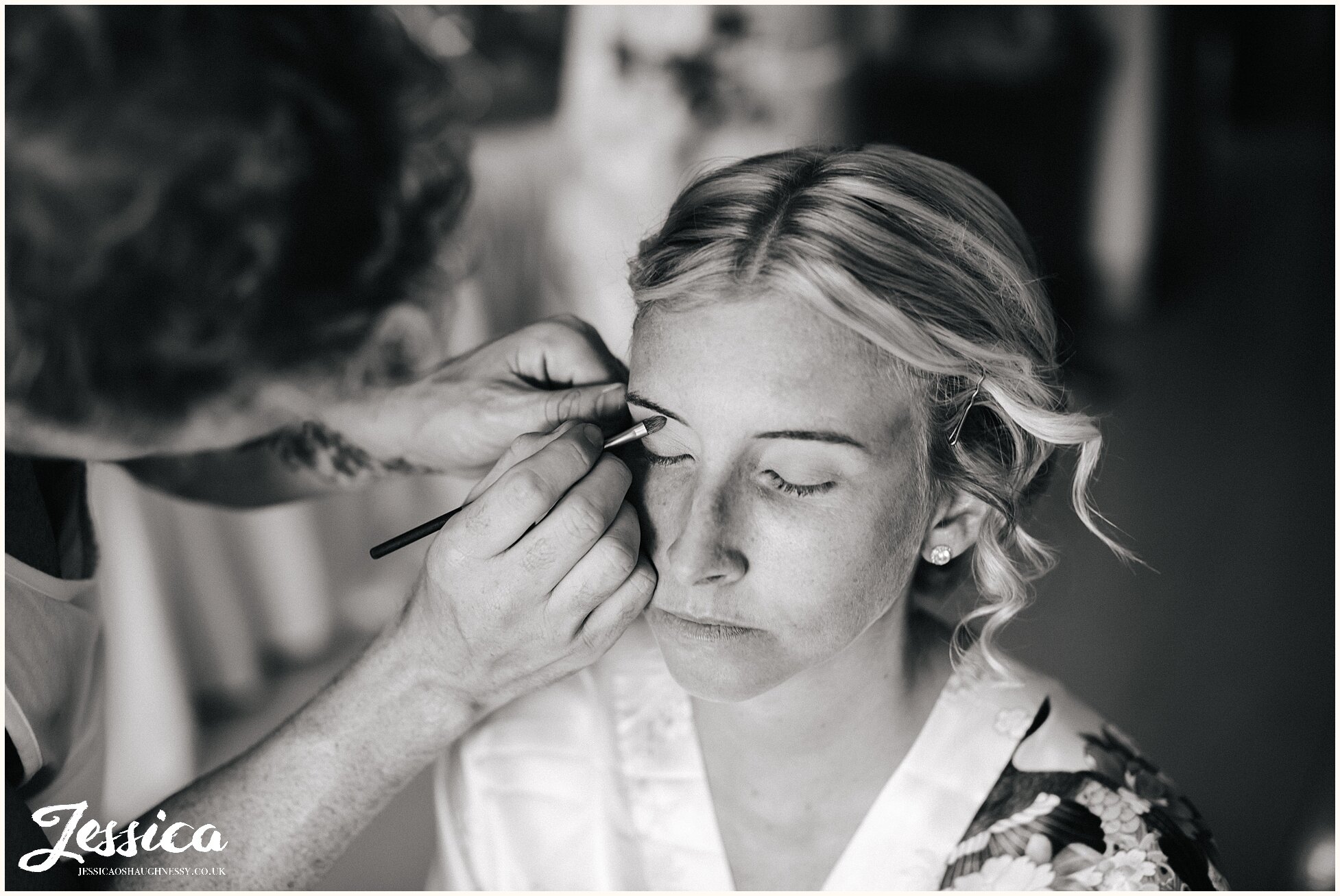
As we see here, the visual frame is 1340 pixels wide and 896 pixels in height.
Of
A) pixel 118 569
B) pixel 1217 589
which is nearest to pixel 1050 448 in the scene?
pixel 118 569

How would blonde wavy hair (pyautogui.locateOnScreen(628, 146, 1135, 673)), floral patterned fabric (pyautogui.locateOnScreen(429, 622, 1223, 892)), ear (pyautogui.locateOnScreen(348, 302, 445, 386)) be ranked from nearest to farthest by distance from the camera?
Result: blonde wavy hair (pyautogui.locateOnScreen(628, 146, 1135, 673)) → floral patterned fabric (pyautogui.locateOnScreen(429, 622, 1223, 892)) → ear (pyautogui.locateOnScreen(348, 302, 445, 386))

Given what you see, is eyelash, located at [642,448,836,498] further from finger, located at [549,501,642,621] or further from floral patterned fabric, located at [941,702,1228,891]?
floral patterned fabric, located at [941,702,1228,891]

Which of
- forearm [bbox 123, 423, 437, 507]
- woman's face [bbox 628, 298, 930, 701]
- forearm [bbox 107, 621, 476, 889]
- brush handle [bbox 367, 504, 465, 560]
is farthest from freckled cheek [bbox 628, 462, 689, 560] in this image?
forearm [bbox 123, 423, 437, 507]

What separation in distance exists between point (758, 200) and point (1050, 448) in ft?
1.82

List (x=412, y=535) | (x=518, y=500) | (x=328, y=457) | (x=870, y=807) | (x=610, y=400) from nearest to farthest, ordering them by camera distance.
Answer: (x=518, y=500) → (x=412, y=535) → (x=610, y=400) → (x=870, y=807) → (x=328, y=457)

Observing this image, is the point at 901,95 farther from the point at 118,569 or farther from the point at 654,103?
the point at 118,569

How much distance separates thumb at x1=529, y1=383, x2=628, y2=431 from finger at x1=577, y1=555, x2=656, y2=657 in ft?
0.72

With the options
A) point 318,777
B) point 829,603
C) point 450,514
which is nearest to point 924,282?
point 829,603

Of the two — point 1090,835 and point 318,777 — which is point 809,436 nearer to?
point 1090,835

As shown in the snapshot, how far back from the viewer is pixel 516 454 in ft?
3.93

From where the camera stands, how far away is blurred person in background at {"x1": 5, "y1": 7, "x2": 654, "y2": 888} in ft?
3.95

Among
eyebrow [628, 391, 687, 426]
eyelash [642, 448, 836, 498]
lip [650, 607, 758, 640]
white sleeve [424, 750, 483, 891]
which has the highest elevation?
eyebrow [628, 391, 687, 426]

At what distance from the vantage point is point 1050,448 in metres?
1.38

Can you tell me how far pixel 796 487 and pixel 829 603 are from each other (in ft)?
0.53
